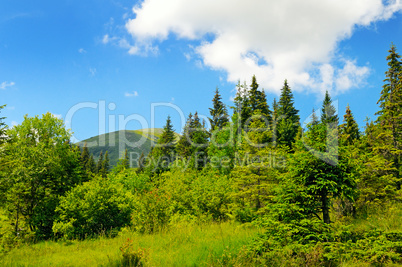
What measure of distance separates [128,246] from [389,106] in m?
23.0

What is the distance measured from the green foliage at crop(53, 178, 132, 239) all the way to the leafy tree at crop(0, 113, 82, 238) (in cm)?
361

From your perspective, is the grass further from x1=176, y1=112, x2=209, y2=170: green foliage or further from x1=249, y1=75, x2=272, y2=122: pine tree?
x1=249, y1=75, x2=272, y2=122: pine tree

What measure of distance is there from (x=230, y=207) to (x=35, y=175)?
13.3 meters

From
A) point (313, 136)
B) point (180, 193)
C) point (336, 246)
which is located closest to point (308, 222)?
point (336, 246)

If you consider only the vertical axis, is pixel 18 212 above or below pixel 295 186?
below

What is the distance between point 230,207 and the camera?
14.3 meters

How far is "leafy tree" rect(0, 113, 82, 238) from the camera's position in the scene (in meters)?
14.4

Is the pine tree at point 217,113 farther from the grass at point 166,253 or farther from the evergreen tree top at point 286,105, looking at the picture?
the grass at point 166,253

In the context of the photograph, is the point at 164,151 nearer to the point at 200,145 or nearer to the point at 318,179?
the point at 200,145

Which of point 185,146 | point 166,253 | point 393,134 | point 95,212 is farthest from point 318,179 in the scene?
point 185,146

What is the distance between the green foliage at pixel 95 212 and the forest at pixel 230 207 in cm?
5

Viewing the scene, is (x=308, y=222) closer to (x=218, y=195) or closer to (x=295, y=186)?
(x=295, y=186)

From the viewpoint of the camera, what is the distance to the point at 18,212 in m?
14.7

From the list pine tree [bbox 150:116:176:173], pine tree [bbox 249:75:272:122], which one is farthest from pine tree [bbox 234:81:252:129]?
pine tree [bbox 150:116:176:173]
